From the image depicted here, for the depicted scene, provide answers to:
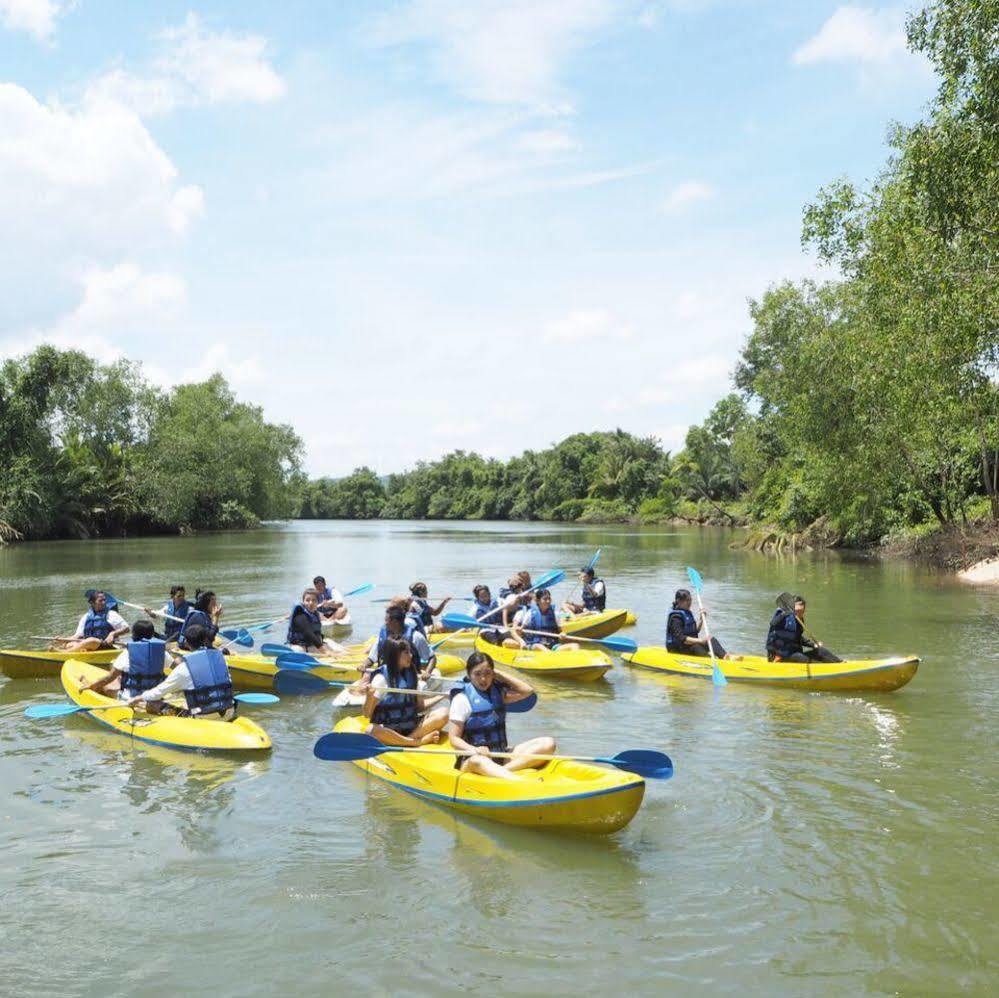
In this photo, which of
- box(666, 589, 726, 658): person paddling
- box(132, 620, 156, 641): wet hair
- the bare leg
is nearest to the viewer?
the bare leg

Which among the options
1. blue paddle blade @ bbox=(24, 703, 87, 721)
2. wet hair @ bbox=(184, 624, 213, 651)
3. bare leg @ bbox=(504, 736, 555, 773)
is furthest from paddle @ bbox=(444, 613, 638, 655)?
blue paddle blade @ bbox=(24, 703, 87, 721)

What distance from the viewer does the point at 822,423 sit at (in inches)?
1036

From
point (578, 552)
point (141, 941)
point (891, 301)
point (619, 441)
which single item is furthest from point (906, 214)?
point (619, 441)

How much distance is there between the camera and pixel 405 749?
741cm

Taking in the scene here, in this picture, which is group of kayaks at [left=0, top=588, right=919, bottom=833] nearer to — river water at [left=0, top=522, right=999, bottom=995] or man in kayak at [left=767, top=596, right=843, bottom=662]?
river water at [left=0, top=522, right=999, bottom=995]

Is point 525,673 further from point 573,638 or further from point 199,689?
point 199,689

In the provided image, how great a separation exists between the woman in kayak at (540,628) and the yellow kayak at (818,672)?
2021 millimetres

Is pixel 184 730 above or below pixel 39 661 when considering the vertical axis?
below

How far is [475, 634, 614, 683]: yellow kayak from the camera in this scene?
11742 millimetres

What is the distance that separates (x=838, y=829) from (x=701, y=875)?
136 cm

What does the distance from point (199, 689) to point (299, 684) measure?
230cm

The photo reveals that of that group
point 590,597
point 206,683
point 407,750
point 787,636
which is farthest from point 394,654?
point 590,597

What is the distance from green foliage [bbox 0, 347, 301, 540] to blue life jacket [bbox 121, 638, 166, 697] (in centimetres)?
3898

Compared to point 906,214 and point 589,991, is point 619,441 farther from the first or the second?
point 589,991
